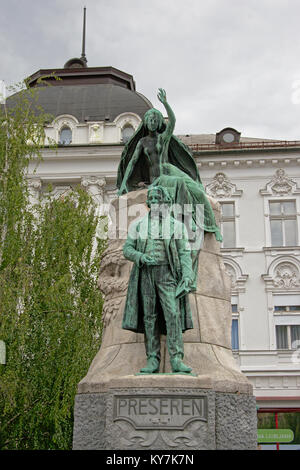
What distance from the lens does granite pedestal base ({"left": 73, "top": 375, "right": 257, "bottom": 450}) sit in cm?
575

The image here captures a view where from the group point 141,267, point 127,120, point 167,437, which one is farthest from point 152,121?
point 127,120

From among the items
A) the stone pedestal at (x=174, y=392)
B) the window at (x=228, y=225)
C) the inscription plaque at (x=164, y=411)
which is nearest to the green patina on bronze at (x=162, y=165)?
the stone pedestal at (x=174, y=392)

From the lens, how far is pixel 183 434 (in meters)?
5.74

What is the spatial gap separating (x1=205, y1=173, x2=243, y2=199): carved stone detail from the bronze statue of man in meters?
18.6

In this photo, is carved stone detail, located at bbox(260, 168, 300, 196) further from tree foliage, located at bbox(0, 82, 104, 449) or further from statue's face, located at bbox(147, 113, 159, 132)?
statue's face, located at bbox(147, 113, 159, 132)

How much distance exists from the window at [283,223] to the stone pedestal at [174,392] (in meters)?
17.3

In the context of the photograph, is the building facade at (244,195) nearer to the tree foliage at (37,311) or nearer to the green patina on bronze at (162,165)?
the tree foliage at (37,311)

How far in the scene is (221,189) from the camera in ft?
82.1

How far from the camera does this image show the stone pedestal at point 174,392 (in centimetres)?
578

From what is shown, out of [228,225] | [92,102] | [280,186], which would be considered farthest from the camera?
[92,102]

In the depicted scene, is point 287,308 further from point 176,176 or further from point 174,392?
point 174,392

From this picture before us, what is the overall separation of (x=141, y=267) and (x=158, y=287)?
274 millimetres
